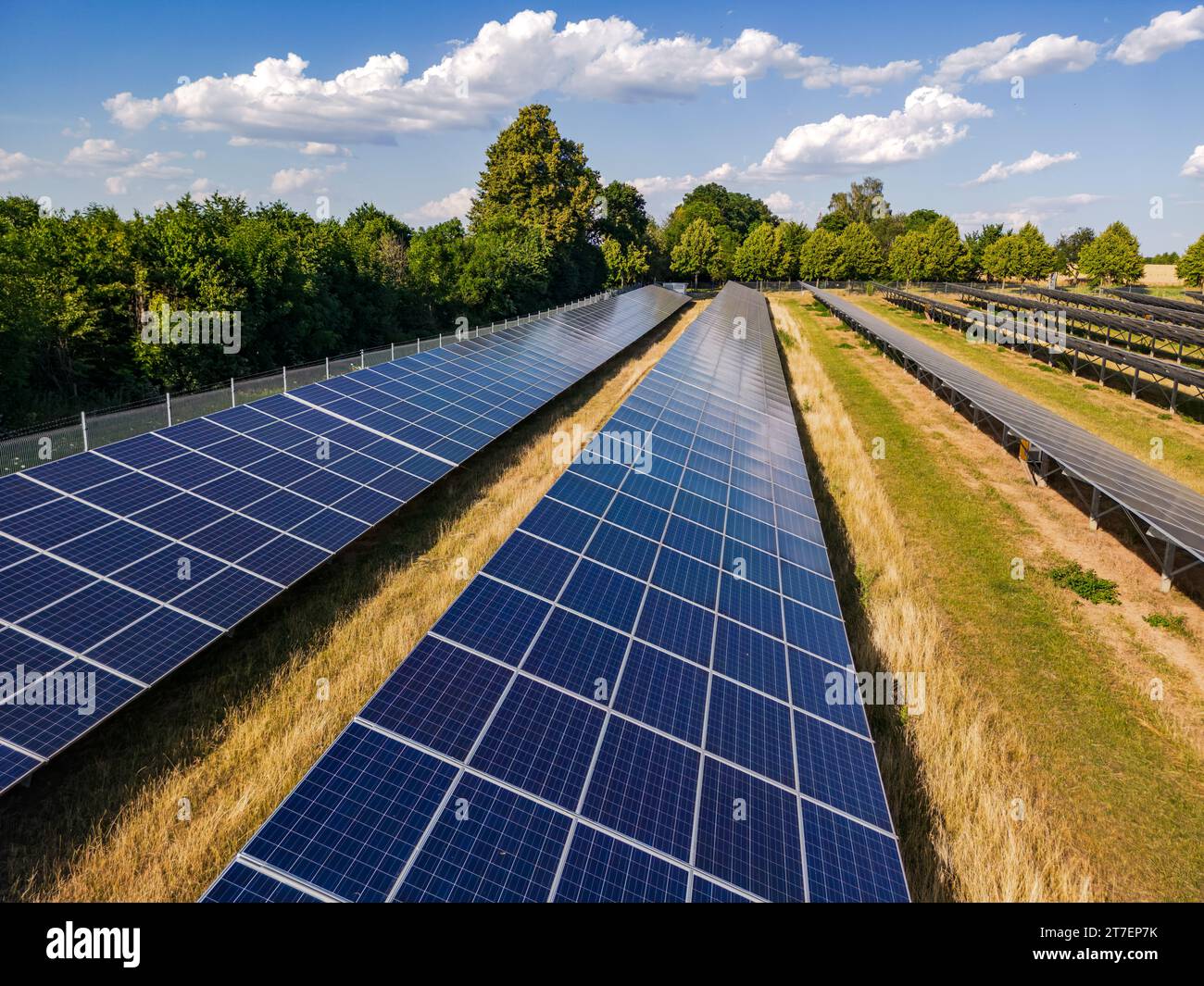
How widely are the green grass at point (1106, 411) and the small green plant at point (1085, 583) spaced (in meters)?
12.4

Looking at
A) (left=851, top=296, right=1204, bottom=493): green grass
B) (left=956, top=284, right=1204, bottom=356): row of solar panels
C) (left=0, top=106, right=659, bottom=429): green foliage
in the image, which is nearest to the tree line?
(left=0, top=106, right=659, bottom=429): green foliage

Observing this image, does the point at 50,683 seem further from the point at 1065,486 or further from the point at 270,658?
the point at 1065,486

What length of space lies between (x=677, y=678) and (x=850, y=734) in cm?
234

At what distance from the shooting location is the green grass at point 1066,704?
1052cm

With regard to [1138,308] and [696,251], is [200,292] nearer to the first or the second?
[1138,308]

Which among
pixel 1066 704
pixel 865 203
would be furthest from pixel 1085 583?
pixel 865 203

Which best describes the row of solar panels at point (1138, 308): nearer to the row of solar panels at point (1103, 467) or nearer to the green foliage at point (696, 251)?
the row of solar panels at point (1103, 467)

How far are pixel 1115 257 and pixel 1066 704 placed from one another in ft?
397

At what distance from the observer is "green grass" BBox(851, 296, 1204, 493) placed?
30609 millimetres

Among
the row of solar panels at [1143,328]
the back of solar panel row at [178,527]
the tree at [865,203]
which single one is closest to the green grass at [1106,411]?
the row of solar panels at [1143,328]

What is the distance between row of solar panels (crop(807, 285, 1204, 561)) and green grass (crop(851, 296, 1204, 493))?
5.35 m

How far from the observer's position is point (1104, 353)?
1704 inches

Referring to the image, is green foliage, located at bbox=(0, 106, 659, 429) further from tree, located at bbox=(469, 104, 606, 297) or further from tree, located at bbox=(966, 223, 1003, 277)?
tree, located at bbox=(966, 223, 1003, 277)
